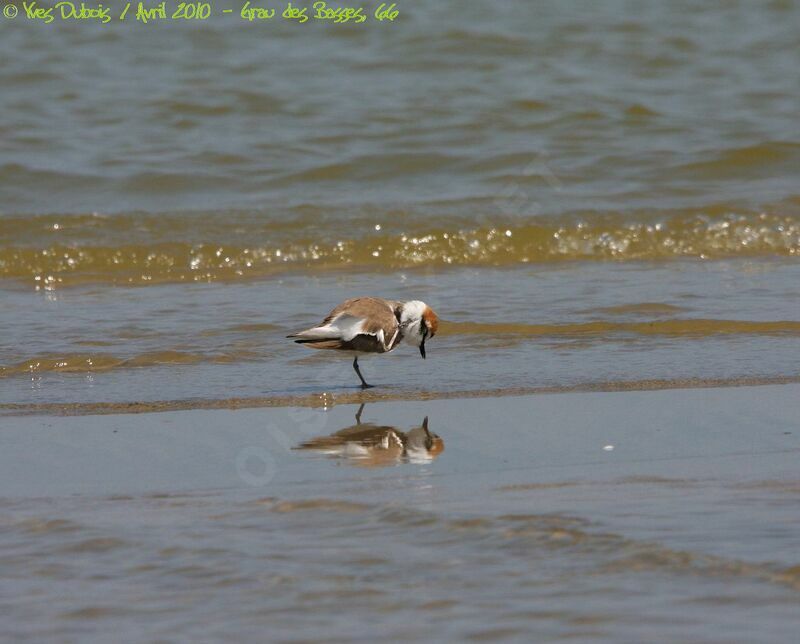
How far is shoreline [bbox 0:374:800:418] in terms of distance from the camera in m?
6.83

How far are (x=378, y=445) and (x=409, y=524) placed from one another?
1434 mm

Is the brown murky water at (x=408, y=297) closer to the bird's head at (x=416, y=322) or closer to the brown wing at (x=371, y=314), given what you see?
the bird's head at (x=416, y=322)

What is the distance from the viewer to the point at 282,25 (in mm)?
18734

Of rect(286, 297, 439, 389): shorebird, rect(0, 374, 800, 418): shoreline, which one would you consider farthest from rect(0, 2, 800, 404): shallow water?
rect(286, 297, 439, 389): shorebird

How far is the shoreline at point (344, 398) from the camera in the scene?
22.4 feet

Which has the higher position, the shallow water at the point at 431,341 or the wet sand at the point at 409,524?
the shallow water at the point at 431,341

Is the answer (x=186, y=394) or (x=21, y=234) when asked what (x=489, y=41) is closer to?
(x=21, y=234)

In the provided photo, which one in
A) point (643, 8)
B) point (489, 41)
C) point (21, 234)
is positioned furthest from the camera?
point (643, 8)

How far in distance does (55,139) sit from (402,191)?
4.32 m

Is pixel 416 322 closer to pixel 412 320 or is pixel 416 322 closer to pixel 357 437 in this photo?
pixel 412 320

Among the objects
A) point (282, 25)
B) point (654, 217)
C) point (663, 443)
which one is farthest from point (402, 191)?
point (663, 443)

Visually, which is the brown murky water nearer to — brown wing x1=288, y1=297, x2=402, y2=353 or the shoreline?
the shoreline

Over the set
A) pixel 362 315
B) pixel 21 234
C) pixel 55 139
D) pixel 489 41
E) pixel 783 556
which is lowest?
pixel 783 556

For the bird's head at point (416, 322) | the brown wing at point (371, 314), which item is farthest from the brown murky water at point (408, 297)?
the brown wing at point (371, 314)
